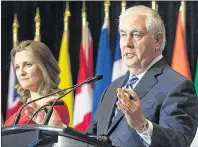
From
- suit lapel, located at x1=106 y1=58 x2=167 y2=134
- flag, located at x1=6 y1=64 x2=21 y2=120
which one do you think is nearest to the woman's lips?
suit lapel, located at x1=106 y1=58 x2=167 y2=134

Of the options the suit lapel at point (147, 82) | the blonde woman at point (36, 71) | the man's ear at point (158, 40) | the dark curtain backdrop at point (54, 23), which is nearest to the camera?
the suit lapel at point (147, 82)

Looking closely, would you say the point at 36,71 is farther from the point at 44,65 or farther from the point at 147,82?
the point at 147,82

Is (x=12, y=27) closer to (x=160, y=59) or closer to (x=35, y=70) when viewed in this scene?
(x=35, y=70)

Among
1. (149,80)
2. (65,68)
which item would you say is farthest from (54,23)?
(149,80)

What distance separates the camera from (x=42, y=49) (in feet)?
11.1

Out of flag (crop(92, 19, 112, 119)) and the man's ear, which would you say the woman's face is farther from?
flag (crop(92, 19, 112, 119))

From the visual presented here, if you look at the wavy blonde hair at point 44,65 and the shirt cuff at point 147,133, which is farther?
the wavy blonde hair at point 44,65

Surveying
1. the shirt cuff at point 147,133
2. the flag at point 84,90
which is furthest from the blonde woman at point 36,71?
the flag at point 84,90

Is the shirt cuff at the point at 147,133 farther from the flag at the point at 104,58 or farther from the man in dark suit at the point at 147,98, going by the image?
the flag at the point at 104,58

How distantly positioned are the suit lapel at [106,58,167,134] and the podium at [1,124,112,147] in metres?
0.49

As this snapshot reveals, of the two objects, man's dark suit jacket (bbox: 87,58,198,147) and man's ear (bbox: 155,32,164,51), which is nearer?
man's dark suit jacket (bbox: 87,58,198,147)

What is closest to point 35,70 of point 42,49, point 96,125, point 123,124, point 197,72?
point 42,49

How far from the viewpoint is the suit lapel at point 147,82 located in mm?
2607

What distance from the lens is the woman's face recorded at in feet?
10.9
